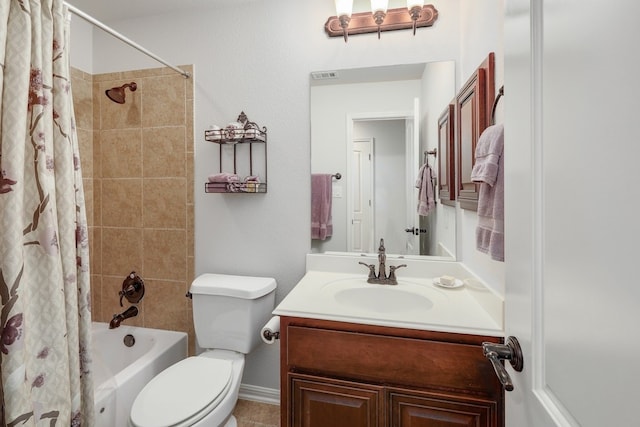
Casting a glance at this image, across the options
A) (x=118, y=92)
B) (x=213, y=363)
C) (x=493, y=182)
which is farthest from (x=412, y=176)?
(x=118, y=92)

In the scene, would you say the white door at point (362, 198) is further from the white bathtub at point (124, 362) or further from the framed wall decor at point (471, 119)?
the white bathtub at point (124, 362)

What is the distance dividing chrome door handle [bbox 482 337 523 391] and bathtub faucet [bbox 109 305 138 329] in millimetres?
2018

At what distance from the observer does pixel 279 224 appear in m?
1.84

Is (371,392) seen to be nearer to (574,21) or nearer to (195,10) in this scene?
(574,21)

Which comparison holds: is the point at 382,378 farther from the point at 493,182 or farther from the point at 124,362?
the point at 124,362

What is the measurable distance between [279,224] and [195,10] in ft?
4.59

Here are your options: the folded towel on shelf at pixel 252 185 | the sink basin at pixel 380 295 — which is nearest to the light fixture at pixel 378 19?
the folded towel on shelf at pixel 252 185

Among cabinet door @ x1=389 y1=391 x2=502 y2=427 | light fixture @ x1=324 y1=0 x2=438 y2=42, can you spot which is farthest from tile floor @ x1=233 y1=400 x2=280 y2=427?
light fixture @ x1=324 y1=0 x2=438 y2=42

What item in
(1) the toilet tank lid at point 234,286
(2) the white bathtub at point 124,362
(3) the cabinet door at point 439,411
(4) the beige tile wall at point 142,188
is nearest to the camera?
(3) the cabinet door at point 439,411

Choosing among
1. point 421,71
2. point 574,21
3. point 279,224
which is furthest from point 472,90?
point 279,224

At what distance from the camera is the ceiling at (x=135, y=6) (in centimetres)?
183

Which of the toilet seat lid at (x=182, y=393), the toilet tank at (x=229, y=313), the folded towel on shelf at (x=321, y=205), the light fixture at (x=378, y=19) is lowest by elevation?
the toilet seat lid at (x=182, y=393)

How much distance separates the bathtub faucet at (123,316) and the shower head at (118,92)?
1.30 m

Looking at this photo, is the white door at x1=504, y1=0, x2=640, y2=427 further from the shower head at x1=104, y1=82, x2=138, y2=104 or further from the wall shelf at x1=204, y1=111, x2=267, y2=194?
the shower head at x1=104, y1=82, x2=138, y2=104
